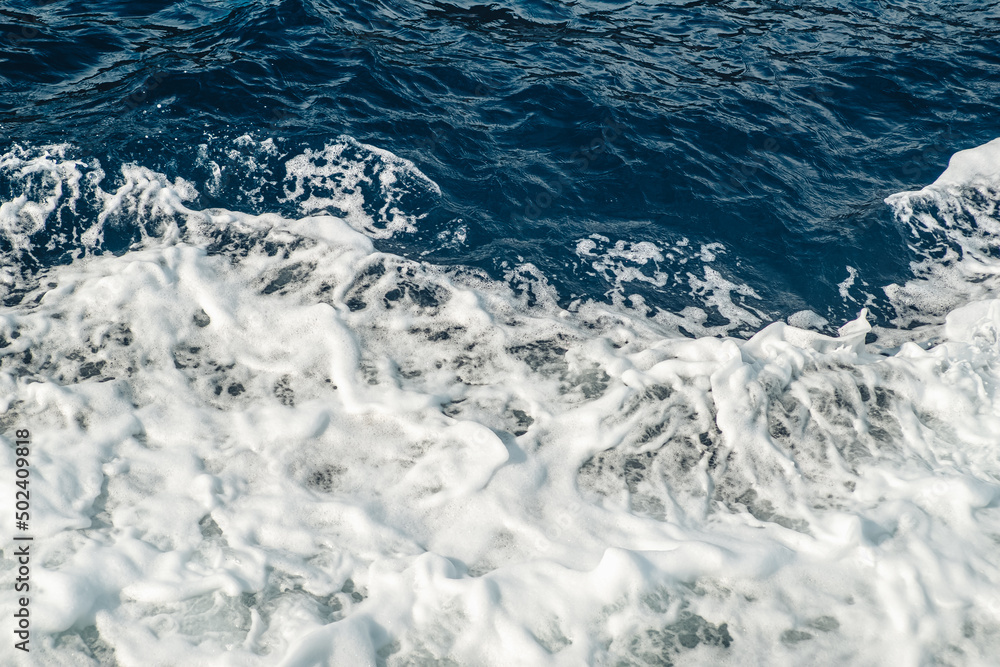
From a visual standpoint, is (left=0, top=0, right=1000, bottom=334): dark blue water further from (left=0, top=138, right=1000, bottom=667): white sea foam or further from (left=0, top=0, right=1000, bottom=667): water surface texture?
(left=0, top=138, right=1000, bottom=667): white sea foam

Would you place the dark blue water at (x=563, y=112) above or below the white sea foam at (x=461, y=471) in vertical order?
above

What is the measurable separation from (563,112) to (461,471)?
16.2 ft

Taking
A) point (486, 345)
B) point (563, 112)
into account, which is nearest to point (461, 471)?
point (486, 345)

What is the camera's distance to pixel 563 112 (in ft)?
25.2

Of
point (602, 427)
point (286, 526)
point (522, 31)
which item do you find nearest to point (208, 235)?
point (286, 526)

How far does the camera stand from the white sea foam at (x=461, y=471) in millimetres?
3162

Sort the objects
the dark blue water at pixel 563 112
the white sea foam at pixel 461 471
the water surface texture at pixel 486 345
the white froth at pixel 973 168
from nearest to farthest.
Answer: the white sea foam at pixel 461 471 → the water surface texture at pixel 486 345 → the dark blue water at pixel 563 112 → the white froth at pixel 973 168

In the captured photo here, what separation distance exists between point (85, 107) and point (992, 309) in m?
7.99

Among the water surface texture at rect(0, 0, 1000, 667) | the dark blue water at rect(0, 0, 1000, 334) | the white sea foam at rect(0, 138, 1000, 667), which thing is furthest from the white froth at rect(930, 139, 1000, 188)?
the white sea foam at rect(0, 138, 1000, 667)

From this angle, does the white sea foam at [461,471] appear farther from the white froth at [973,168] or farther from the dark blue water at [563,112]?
the white froth at [973,168]

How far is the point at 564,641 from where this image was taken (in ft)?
10.2

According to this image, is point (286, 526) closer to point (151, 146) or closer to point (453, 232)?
point (453, 232)

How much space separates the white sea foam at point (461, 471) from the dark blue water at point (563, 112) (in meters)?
0.74

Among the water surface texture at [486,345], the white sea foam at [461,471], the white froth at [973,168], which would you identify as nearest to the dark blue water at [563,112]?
the water surface texture at [486,345]
